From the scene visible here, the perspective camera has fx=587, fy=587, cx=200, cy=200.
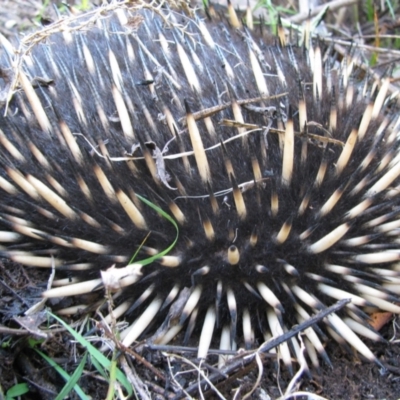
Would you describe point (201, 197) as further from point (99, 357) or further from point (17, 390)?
point (17, 390)

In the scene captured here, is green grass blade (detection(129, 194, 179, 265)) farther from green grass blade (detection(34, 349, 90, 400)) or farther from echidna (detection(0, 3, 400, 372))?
green grass blade (detection(34, 349, 90, 400))

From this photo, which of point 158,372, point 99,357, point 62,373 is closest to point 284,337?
Answer: point 158,372

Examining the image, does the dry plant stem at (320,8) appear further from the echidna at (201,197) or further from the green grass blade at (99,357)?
the green grass blade at (99,357)

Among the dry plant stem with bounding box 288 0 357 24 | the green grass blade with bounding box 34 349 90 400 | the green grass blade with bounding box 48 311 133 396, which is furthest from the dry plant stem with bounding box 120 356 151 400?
the dry plant stem with bounding box 288 0 357 24

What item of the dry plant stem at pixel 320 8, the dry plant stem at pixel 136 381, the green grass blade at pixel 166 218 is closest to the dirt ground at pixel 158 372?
the dry plant stem at pixel 136 381

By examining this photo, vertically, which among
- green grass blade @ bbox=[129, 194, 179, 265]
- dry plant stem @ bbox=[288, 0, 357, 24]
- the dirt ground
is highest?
green grass blade @ bbox=[129, 194, 179, 265]

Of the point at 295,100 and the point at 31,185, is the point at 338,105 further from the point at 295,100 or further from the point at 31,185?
the point at 31,185

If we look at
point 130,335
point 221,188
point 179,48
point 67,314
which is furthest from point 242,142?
point 67,314

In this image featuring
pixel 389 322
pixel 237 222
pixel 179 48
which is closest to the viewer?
pixel 237 222
